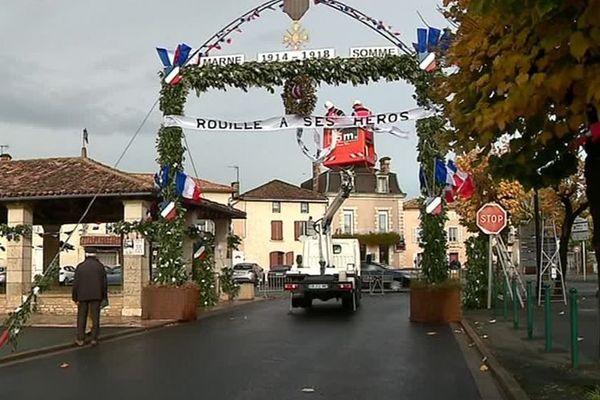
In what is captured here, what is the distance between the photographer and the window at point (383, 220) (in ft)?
246

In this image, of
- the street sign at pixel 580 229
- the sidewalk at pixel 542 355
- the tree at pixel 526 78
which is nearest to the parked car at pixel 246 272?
the street sign at pixel 580 229

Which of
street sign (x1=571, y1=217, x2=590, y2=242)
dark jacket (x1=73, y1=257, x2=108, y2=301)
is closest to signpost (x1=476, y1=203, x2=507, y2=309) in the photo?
street sign (x1=571, y1=217, x2=590, y2=242)

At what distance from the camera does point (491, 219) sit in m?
21.9

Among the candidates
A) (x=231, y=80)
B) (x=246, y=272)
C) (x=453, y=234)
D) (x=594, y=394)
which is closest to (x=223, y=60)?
(x=231, y=80)

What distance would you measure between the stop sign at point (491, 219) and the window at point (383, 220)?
2091 inches

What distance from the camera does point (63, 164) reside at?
28.4 m

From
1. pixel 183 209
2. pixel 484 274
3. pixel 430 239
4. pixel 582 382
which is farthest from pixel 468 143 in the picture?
pixel 484 274

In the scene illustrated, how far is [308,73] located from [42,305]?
409 inches

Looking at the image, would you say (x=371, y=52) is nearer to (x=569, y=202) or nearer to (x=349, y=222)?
(x=569, y=202)

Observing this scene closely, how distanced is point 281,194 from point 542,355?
59.0m

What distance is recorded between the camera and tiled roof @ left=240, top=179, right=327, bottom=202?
7094 cm

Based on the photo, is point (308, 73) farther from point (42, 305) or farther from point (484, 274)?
point (42, 305)

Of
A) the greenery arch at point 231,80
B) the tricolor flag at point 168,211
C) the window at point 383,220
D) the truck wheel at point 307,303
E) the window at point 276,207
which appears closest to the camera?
the greenery arch at point 231,80

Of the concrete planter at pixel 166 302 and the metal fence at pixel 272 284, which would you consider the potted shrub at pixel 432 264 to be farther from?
the metal fence at pixel 272 284
